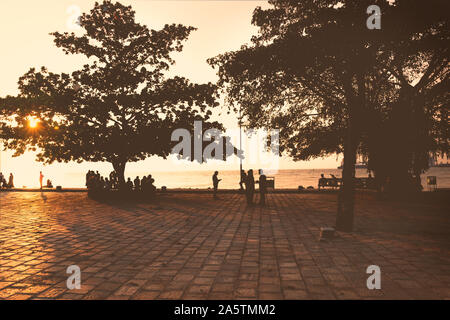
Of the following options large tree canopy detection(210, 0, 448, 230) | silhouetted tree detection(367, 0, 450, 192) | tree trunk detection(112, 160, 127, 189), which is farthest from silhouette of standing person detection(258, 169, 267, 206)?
tree trunk detection(112, 160, 127, 189)

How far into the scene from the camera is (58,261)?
6.51 m

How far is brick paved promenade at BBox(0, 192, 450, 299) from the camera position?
4863mm

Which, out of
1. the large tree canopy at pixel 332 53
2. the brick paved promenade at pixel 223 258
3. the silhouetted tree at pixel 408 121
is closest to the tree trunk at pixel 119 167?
the large tree canopy at pixel 332 53

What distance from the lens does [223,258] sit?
21.9 ft

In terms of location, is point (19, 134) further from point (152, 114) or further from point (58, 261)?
point (58, 261)

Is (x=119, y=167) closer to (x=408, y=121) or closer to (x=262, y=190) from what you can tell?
(x=262, y=190)

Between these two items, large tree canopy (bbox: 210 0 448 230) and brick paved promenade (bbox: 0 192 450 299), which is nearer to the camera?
brick paved promenade (bbox: 0 192 450 299)

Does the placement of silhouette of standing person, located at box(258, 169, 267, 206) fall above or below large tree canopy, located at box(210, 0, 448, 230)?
below

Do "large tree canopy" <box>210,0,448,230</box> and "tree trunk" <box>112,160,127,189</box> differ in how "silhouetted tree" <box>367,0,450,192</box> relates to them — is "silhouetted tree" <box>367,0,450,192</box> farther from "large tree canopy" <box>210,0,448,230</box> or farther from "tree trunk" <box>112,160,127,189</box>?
"tree trunk" <box>112,160,127,189</box>

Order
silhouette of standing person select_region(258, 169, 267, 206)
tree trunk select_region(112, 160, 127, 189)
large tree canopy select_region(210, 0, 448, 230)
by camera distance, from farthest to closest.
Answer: tree trunk select_region(112, 160, 127, 189) < silhouette of standing person select_region(258, 169, 267, 206) < large tree canopy select_region(210, 0, 448, 230)

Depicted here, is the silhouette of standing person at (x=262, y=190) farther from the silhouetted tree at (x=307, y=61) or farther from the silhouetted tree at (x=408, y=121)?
the silhouetted tree at (x=408, y=121)

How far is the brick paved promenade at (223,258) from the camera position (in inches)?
191
